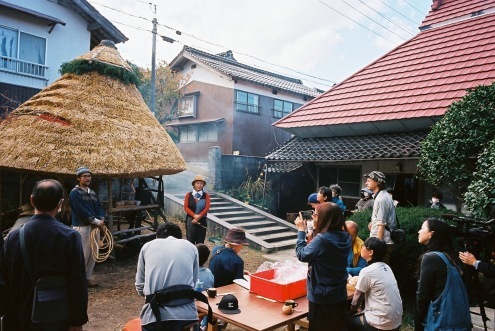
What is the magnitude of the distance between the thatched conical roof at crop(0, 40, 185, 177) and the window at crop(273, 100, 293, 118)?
1255cm

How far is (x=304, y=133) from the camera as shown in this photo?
1159 centimetres

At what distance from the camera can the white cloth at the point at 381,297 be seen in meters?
3.47

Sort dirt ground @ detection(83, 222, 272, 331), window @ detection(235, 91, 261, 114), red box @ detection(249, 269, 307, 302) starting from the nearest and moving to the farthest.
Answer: red box @ detection(249, 269, 307, 302), dirt ground @ detection(83, 222, 272, 331), window @ detection(235, 91, 261, 114)

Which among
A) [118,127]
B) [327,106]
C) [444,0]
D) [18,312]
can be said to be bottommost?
[18,312]

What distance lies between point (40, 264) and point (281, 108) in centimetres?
1961

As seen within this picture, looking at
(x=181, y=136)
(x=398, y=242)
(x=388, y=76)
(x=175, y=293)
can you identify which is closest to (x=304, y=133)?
(x=388, y=76)

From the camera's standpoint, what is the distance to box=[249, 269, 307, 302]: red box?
3.68m

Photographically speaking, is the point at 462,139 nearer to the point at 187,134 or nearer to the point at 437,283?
the point at 437,283

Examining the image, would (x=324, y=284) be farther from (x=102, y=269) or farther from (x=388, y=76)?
(x=388, y=76)

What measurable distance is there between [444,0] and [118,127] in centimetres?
1225

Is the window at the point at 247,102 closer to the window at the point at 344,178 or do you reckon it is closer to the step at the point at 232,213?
the step at the point at 232,213

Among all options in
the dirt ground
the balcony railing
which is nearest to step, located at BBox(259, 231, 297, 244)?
the dirt ground

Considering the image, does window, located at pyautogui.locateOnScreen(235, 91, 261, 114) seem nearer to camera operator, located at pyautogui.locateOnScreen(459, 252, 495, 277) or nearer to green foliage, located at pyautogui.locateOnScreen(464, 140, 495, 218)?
green foliage, located at pyautogui.locateOnScreen(464, 140, 495, 218)

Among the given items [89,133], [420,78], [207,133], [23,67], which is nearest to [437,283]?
[89,133]
